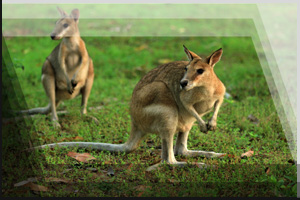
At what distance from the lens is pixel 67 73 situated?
21.7 ft

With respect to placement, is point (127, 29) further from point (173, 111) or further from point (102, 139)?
point (173, 111)

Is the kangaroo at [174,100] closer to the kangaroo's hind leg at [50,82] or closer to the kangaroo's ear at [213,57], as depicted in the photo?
the kangaroo's ear at [213,57]

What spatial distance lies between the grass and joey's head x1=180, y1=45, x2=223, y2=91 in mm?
811

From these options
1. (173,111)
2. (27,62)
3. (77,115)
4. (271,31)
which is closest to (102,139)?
(77,115)

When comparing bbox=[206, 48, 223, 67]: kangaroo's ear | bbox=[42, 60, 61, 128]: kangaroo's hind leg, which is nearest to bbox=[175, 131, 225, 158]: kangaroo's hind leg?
bbox=[206, 48, 223, 67]: kangaroo's ear

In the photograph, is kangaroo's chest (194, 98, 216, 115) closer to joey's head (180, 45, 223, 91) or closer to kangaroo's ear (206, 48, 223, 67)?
joey's head (180, 45, 223, 91)

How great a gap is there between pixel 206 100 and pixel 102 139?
1627mm

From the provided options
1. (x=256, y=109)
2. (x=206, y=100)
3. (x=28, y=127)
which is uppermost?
(x=206, y=100)

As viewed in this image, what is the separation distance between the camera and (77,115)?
645 centimetres

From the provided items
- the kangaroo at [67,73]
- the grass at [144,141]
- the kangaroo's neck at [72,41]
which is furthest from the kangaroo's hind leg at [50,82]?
the kangaroo's neck at [72,41]

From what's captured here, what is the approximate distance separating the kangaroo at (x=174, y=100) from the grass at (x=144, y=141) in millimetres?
351

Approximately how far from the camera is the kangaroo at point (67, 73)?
6.48 metres

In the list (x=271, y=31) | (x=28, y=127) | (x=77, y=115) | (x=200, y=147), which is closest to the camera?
(x=200, y=147)

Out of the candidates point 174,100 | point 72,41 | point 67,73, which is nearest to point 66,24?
point 72,41
